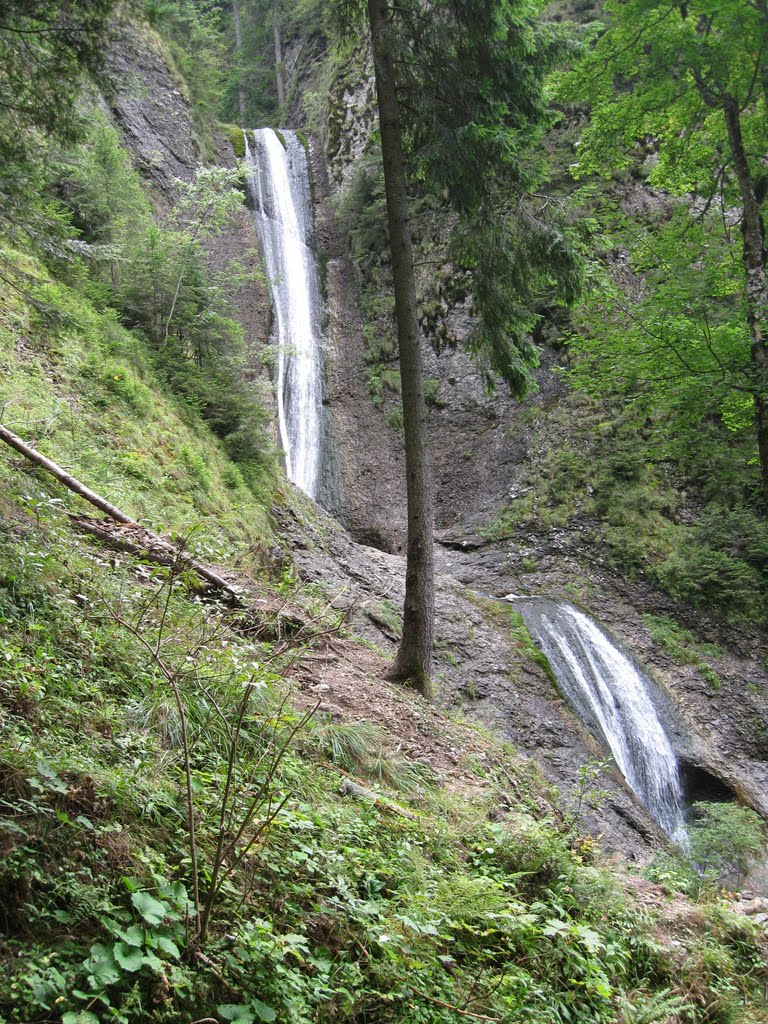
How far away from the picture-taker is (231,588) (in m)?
6.29

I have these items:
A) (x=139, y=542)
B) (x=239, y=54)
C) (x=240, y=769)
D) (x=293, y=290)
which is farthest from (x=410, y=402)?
(x=239, y=54)

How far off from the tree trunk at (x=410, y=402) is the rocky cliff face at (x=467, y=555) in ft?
5.05

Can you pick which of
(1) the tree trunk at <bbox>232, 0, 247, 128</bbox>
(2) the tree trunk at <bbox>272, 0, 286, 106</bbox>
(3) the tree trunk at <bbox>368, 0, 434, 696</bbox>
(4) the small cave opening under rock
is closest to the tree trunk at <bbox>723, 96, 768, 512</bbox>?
(3) the tree trunk at <bbox>368, 0, 434, 696</bbox>

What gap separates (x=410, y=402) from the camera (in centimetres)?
759

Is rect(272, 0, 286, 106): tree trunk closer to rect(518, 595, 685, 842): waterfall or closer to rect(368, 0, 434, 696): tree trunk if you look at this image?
rect(368, 0, 434, 696): tree trunk

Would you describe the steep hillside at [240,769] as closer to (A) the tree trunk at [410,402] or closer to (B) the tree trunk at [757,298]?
(A) the tree trunk at [410,402]

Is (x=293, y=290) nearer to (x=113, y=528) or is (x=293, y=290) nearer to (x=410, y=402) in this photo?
(x=410, y=402)

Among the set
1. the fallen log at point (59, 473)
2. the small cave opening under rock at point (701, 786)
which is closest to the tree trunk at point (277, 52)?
the fallen log at point (59, 473)

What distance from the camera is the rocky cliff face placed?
34.1 feet

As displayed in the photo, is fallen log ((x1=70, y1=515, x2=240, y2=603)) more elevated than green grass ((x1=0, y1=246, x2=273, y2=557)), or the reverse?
green grass ((x1=0, y1=246, x2=273, y2=557))

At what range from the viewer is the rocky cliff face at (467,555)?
34.1 ft

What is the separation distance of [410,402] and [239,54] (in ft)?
128

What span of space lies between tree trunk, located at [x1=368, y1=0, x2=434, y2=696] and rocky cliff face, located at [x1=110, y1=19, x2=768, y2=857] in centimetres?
154

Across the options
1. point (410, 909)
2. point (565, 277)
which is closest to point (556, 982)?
point (410, 909)
